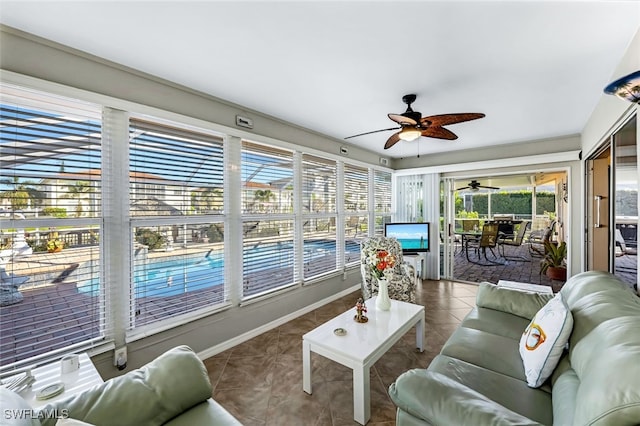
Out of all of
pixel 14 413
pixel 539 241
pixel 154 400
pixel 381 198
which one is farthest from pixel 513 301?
pixel 539 241

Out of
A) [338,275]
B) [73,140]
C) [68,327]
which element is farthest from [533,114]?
[68,327]

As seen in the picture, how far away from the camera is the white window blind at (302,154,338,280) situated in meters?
3.77

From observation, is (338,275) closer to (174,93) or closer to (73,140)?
(174,93)

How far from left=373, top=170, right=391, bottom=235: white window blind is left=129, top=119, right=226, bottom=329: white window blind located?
325 cm

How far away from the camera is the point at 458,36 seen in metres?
1.74

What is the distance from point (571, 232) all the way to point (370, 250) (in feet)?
10.2

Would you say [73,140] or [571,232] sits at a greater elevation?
[73,140]

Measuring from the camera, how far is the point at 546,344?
56.2 inches

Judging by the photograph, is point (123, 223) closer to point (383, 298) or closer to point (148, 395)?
point (148, 395)

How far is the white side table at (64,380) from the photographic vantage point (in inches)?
54.1

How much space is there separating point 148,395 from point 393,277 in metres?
2.92

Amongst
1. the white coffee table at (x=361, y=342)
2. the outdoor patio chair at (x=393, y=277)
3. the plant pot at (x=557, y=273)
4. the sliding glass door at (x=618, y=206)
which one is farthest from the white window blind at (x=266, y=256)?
the plant pot at (x=557, y=273)

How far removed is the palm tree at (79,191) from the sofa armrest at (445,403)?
2.33 meters

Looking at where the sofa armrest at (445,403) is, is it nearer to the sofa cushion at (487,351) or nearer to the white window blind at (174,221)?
the sofa cushion at (487,351)
